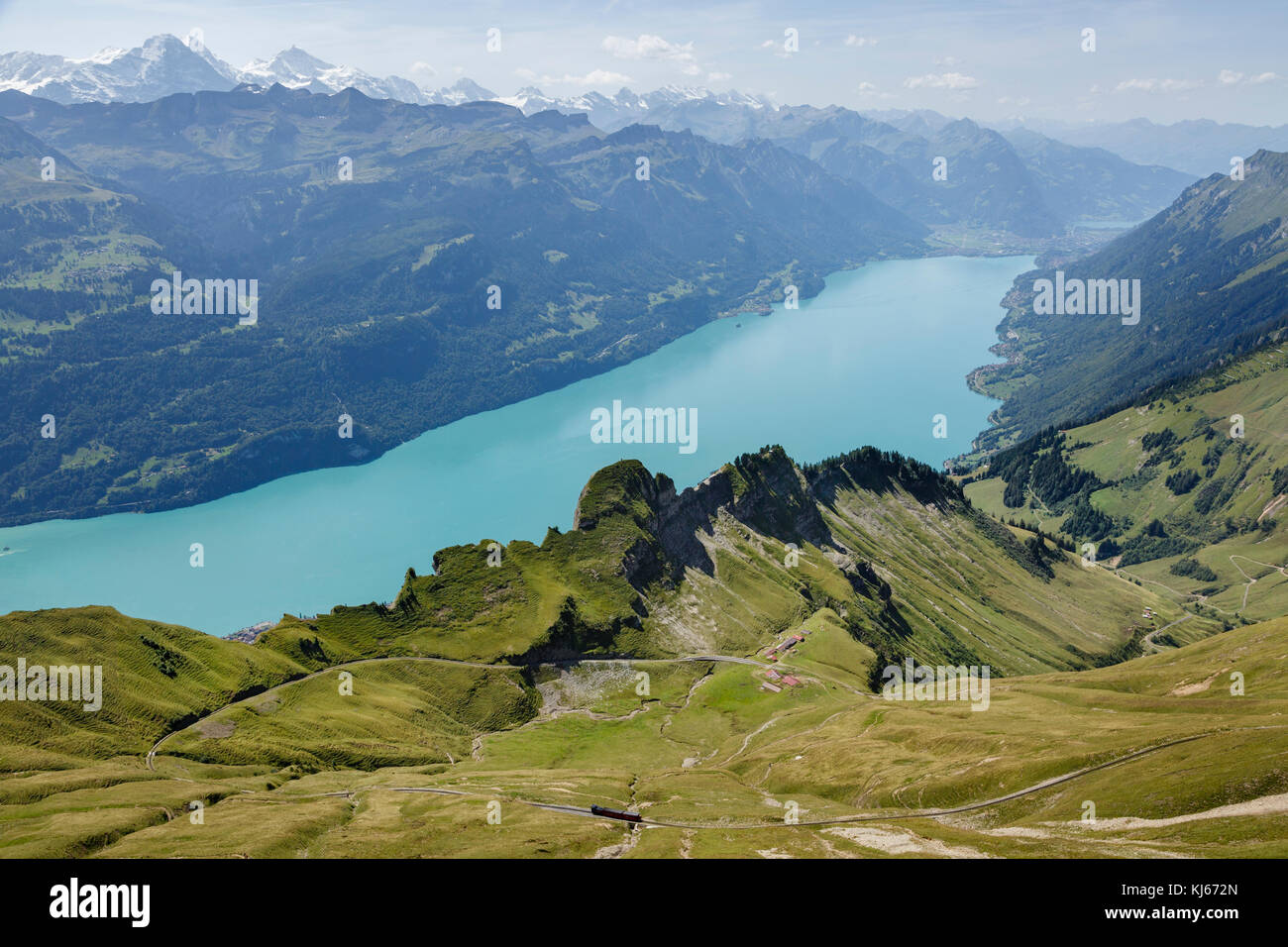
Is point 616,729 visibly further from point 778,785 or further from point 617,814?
point 617,814

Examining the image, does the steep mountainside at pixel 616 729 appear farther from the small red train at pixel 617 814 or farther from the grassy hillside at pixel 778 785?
the small red train at pixel 617 814

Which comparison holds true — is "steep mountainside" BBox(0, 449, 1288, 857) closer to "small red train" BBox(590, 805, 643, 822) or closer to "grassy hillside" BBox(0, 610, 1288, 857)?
"grassy hillside" BBox(0, 610, 1288, 857)

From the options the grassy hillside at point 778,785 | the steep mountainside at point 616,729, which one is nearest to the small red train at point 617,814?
the grassy hillside at point 778,785

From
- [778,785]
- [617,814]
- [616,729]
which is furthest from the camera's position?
[616,729]

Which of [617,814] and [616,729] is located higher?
[617,814]

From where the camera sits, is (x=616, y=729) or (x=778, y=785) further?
(x=616, y=729)

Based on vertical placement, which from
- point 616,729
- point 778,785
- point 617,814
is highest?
point 617,814

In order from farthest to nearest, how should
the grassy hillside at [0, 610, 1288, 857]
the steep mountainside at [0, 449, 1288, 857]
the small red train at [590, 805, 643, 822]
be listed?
the small red train at [590, 805, 643, 822] < the steep mountainside at [0, 449, 1288, 857] < the grassy hillside at [0, 610, 1288, 857]

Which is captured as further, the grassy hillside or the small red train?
the small red train

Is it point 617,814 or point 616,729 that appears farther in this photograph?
point 616,729

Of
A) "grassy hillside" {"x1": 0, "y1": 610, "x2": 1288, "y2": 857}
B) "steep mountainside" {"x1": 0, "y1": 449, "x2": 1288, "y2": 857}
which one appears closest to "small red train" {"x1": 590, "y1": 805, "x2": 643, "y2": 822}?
"grassy hillside" {"x1": 0, "y1": 610, "x2": 1288, "y2": 857}

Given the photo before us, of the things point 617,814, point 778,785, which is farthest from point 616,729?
point 617,814

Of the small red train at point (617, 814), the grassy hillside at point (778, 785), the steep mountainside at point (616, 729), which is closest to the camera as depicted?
the grassy hillside at point (778, 785)

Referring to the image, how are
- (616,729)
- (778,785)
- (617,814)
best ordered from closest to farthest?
(617,814) < (778,785) < (616,729)
